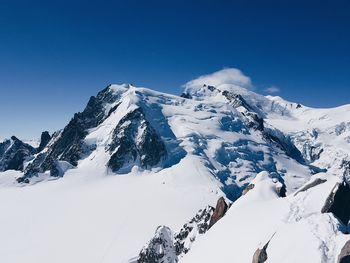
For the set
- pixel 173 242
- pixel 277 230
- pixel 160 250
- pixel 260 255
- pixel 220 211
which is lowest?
pixel 260 255

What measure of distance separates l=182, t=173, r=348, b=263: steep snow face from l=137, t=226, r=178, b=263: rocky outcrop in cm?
1899

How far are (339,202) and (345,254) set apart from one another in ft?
34.2

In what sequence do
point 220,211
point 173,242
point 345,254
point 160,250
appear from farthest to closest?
point 173,242 < point 160,250 < point 220,211 < point 345,254

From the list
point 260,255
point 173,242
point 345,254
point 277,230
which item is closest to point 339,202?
point 277,230

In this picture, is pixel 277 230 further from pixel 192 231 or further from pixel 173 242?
pixel 173 242

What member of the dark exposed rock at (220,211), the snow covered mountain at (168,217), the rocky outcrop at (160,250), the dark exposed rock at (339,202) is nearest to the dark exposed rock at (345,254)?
the snow covered mountain at (168,217)

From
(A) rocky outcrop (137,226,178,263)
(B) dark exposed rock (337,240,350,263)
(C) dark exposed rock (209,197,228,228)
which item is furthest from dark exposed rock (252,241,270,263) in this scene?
(A) rocky outcrop (137,226,178,263)

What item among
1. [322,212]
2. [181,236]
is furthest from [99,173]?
[322,212]

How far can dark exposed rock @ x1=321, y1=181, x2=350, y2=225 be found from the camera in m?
38.5

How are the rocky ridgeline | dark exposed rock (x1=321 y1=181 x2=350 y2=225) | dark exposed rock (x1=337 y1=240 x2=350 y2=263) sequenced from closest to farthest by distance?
dark exposed rock (x1=337 y1=240 x2=350 y2=263) → dark exposed rock (x1=321 y1=181 x2=350 y2=225) → the rocky ridgeline

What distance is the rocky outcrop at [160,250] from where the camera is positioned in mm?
67000

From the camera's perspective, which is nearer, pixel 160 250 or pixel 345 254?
pixel 345 254

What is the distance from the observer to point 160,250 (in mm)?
67688

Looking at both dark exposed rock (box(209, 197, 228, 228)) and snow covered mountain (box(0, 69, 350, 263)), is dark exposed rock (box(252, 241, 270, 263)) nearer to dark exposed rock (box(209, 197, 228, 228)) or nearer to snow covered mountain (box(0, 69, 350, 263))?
snow covered mountain (box(0, 69, 350, 263))
